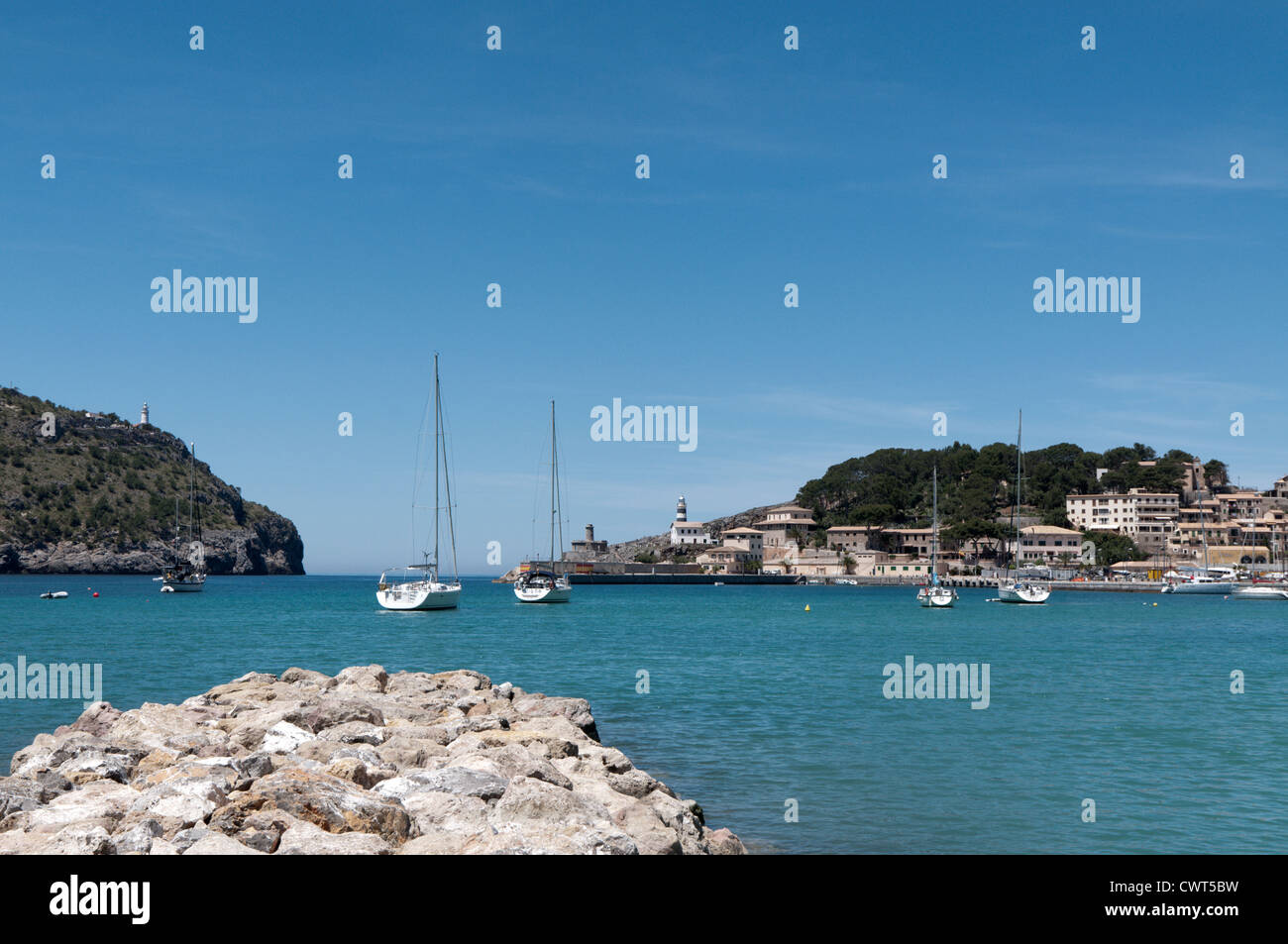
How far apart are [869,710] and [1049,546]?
518ft

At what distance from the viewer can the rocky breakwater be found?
9.00 metres

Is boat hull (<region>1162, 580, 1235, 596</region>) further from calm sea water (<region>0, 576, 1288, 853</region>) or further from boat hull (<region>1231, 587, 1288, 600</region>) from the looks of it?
calm sea water (<region>0, 576, 1288, 853</region>)

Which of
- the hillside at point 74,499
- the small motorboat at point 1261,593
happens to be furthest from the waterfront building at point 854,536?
the hillside at point 74,499

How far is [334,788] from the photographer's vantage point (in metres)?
10.3

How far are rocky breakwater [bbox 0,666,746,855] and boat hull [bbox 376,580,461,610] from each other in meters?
47.1

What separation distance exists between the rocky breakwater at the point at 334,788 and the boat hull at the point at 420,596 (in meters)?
47.1

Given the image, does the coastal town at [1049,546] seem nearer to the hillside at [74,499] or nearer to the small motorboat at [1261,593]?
the small motorboat at [1261,593]

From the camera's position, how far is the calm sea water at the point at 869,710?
14.6 meters

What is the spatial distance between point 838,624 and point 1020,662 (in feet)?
91.2

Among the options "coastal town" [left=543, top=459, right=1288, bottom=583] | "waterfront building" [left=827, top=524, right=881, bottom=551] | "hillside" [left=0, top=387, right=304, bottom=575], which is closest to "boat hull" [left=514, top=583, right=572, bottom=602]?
"coastal town" [left=543, top=459, right=1288, bottom=583]
